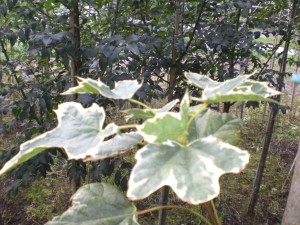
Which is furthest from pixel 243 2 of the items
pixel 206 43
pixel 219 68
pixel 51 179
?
pixel 51 179

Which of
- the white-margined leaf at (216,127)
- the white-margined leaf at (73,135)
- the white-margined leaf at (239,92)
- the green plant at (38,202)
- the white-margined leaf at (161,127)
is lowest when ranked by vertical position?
the green plant at (38,202)

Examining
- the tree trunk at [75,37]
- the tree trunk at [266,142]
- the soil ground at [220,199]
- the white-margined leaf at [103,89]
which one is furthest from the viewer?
the soil ground at [220,199]

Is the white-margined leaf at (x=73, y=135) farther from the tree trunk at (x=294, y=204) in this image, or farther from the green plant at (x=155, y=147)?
the tree trunk at (x=294, y=204)

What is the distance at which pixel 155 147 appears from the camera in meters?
0.50

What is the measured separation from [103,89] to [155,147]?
0.57ft

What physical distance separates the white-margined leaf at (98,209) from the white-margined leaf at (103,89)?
0.22 metres

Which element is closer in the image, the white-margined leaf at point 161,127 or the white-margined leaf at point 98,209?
the white-margined leaf at point 161,127

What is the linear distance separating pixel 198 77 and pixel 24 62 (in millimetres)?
1535

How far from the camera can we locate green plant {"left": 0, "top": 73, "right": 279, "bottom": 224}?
1.50 ft

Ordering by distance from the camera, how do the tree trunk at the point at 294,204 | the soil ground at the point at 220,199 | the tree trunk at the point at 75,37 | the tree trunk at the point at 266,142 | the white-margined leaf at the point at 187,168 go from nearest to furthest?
the white-margined leaf at the point at 187,168 → the tree trunk at the point at 294,204 → the tree trunk at the point at 75,37 → the tree trunk at the point at 266,142 → the soil ground at the point at 220,199

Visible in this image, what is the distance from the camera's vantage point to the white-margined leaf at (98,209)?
62cm

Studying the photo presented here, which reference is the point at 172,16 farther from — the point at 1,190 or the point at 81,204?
the point at 1,190

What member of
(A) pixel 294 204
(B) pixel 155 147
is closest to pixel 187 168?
(B) pixel 155 147

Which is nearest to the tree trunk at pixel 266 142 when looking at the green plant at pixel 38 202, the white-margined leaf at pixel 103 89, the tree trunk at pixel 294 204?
the tree trunk at pixel 294 204
